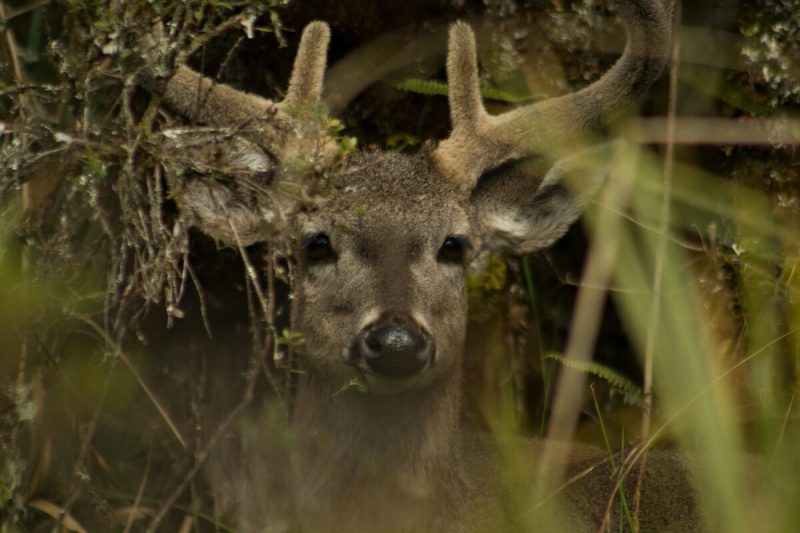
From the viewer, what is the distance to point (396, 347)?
4.04 m

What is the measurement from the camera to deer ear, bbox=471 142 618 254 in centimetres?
493

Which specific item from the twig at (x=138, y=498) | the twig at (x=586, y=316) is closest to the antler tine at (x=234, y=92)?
the twig at (x=586, y=316)

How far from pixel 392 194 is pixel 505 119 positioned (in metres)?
0.66

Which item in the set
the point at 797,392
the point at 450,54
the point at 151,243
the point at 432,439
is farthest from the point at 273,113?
the point at 797,392

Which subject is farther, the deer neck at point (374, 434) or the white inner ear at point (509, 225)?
the white inner ear at point (509, 225)

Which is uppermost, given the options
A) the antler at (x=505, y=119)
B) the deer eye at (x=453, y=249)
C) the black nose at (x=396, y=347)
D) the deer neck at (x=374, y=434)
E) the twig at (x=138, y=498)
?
the antler at (x=505, y=119)

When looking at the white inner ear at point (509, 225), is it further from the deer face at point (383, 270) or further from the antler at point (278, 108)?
the antler at point (278, 108)

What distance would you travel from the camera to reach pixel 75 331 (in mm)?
4977

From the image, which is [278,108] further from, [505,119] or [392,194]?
[505,119]

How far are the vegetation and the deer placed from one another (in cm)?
17

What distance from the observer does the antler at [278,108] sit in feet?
13.7

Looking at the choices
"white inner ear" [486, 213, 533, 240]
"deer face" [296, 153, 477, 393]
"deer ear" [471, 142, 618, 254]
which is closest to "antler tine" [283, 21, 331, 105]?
"deer face" [296, 153, 477, 393]

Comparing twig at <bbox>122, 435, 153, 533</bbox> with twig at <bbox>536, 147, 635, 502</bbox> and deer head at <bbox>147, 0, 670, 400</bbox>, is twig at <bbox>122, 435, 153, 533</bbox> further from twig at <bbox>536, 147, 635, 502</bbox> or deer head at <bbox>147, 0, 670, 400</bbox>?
twig at <bbox>536, 147, 635, 502</bbox>

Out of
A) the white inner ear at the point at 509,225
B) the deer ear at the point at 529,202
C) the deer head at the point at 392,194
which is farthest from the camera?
the white inner ear at the point at 509,225
